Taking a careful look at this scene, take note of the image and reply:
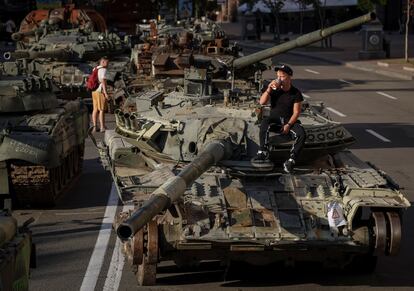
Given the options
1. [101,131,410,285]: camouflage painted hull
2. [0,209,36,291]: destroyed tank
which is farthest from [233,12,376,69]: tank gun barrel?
[0,209,36,291]: destroyed tank

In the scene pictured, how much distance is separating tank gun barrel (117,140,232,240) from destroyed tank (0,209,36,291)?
81cm

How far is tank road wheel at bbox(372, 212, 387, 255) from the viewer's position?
9766 millimetres

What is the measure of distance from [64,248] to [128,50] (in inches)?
745

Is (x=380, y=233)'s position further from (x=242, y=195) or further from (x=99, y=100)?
(x=99, y=100)

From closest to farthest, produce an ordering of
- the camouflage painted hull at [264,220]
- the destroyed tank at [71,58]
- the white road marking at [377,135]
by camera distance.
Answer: the camouflage painted hull at [264,220] → the white road marking at [377,135] → the destroyed tank at [71,58]

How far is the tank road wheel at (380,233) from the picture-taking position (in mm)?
9766

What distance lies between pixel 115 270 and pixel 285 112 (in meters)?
2.69

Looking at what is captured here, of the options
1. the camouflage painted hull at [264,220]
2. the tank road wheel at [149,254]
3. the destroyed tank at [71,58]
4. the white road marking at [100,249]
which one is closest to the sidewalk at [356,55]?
the destroyed tank at [71,58]

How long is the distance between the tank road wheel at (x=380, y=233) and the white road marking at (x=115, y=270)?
2.78 meters

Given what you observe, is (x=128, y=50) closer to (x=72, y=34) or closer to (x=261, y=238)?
(x=72, y=34)

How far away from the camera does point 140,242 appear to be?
955 centimetres

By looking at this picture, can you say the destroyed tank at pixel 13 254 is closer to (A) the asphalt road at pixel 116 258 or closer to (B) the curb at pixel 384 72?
(A) the asphalt road at pixel 116 258

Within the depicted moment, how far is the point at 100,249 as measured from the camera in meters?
11.6

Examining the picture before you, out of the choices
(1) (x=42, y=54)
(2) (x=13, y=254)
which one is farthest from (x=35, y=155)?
(1) (x=42, y=54)
